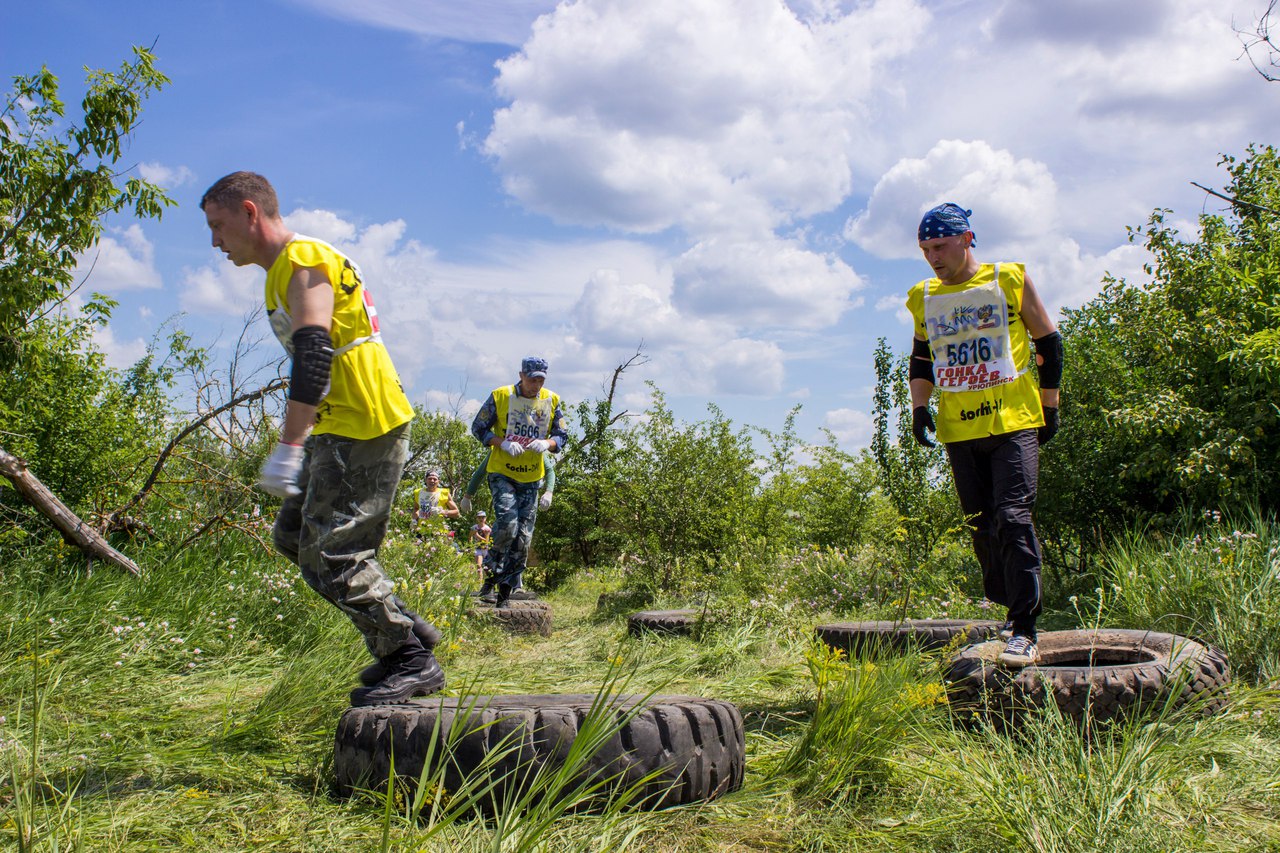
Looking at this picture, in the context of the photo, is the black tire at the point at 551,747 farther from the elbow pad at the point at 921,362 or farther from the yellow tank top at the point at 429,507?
the yellow tank top at the point at 429,507

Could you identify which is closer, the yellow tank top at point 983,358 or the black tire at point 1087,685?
the black tire at point 1087,685

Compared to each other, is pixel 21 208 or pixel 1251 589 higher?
pixel 21 208

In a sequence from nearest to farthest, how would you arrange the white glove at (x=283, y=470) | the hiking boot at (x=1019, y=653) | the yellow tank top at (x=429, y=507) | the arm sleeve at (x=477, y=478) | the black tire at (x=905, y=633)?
the white glove at (x=283, y=470)
the hiking boot at (x=1019, y=653)
the black tire at (x=905, y=633)
the yellow tank top at (x=429, y=507)
the arm sleeve at (x=477, y=478)

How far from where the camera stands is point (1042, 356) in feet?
12.9

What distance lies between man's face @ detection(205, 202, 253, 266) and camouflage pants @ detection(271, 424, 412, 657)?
684mm

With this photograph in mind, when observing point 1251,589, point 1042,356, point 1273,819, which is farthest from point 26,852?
point 1251,589

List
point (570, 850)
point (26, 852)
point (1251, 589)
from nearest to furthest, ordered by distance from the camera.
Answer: point (26, 852), point (570, 850), point (1251, 589)

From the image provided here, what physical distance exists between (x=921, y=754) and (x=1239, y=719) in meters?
1.10

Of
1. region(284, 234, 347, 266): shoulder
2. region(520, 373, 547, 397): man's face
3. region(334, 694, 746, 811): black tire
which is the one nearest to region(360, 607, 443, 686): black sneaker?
region(334, 694, 746, 811): black tire

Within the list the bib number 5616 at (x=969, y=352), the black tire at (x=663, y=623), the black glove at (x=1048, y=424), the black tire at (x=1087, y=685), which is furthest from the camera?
the black tire at (x=663, y=623)

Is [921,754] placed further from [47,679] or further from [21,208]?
[21,208]

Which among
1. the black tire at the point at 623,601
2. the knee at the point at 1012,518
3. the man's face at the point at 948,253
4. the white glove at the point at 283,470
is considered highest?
the man's face at the point at 948,253

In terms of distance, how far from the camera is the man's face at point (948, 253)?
381 centimetres

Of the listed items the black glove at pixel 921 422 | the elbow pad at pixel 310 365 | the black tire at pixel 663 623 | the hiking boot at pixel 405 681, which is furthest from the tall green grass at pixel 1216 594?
the elbow pad at pixel 310 365
